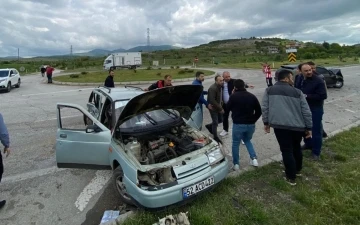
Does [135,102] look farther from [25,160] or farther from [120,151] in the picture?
[25,160]

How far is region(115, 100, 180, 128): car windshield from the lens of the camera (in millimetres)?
4043

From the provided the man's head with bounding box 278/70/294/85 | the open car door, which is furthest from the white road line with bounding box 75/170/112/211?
the man's head with bounding box 278/70/294/85

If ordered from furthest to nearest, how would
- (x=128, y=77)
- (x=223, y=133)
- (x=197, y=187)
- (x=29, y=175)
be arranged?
(x=128, y=77), (x=223, y=133), (x=29, y=175), (x=197, y=187)

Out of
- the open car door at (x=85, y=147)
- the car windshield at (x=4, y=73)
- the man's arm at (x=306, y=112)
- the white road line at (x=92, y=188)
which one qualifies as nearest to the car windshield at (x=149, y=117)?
the open car door at (x=85, y=147)

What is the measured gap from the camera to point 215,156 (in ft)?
12.0

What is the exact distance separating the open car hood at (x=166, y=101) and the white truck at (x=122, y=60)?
36.3 m

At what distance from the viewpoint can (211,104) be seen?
5668mm

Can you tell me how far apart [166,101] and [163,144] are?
0.68 metres

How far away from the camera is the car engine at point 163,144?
145 inches

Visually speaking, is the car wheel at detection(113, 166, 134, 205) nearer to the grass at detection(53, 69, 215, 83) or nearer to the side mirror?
the side mirror

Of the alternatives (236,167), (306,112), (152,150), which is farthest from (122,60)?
(306,112)

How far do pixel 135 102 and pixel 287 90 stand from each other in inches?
86.4

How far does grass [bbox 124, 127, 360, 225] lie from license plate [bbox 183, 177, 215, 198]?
0.27m

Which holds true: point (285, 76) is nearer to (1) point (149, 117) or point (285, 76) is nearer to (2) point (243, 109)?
(2) point (243, 109)
